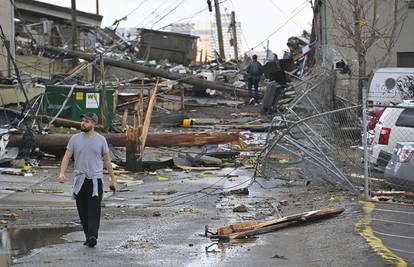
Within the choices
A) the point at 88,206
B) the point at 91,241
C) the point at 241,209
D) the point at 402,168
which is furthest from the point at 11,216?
the point at 402,168

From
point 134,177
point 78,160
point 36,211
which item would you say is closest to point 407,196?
point 78,160

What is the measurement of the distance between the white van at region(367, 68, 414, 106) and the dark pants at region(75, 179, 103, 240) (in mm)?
11815

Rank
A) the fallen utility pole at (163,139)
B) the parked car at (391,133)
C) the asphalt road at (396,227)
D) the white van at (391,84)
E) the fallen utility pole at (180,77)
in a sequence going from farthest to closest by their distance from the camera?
the fallen utility pole at (180,77)
the white van at (391,84)
the fallen utility pole at (163,139)
the parked car at (391,133)
the asphalt road at (396,227)

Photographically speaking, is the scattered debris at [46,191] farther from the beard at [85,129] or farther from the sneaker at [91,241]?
the sneaker at [91,241]

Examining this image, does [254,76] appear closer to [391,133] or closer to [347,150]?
[391,133]

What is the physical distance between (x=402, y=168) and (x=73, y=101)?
13884mm

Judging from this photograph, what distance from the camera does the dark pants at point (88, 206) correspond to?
8.82 metres

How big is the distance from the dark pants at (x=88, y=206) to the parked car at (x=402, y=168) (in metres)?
4.57

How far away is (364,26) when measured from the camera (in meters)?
24.1

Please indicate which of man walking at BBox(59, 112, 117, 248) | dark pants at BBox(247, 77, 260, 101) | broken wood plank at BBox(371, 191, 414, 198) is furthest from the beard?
dark pants at BBox(247, 77, 260, 101)

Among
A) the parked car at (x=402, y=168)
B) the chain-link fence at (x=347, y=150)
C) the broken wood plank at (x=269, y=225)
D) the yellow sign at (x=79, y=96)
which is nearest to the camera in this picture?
the broken wood plank at (x=269, y=225)

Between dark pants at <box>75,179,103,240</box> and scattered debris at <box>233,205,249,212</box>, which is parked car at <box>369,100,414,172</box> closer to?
scattered debris at <box>233,205,249,212</box>

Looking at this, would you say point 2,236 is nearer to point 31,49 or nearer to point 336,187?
point 336,187

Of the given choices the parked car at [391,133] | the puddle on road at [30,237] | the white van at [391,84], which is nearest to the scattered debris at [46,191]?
the puddle on road at [30,237]
